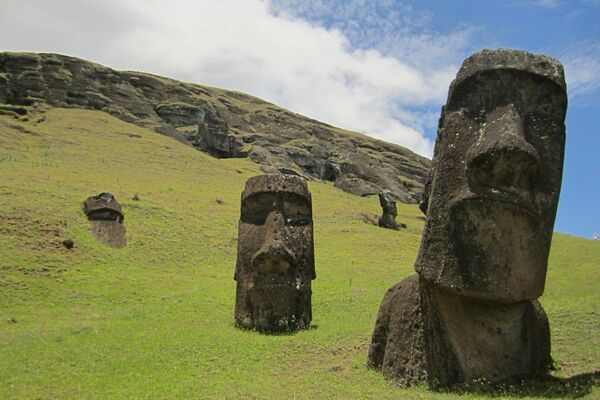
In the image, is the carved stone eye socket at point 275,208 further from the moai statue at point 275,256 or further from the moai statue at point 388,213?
the moai statue at point 388,213

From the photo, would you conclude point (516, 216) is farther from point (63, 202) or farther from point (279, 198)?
point (63, 202)

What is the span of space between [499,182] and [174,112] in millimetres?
78348

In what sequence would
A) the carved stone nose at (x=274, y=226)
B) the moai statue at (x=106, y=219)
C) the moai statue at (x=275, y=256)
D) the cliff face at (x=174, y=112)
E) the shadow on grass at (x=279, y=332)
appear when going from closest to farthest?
the shadow on grass at (x=279, y=332) → the moai statue at (x=275, y=256) → the carved stone nose at (x=274, y=226) → the moai statue at (x=106, y=219) → the cliff face at (x=174, y=112)

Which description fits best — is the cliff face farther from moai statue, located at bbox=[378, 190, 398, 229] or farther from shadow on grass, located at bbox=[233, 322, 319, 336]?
shadow on grass, located at bbox=[233, 322, 319, 336]

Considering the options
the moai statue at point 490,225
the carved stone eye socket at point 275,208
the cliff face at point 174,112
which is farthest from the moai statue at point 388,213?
the moai statue at point 490,225

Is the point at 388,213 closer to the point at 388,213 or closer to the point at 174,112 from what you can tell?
the point at 388,213

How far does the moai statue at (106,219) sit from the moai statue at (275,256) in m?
12.3

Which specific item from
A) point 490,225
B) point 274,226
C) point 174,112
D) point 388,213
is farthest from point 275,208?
point 174,112

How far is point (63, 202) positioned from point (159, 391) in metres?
21.0

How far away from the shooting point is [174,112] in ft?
271

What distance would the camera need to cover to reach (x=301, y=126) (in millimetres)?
115500

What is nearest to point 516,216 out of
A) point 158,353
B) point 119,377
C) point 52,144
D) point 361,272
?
point 119,377

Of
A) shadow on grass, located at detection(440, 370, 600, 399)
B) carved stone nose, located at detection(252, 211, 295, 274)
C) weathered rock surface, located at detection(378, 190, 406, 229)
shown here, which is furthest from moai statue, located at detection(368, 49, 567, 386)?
weathered rock surface, located at detection(378, 190, 406, 229)

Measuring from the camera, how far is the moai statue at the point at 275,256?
14.5 metres
